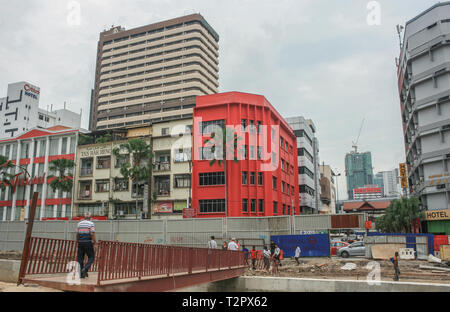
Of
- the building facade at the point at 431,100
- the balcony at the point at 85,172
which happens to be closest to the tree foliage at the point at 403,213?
the building facade at the point at 431,100

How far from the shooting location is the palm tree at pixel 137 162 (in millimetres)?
47156

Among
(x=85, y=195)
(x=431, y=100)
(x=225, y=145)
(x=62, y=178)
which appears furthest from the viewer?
(x=85, y=195)

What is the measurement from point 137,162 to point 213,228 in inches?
814

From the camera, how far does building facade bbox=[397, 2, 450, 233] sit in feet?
137

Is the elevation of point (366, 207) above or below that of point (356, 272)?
above

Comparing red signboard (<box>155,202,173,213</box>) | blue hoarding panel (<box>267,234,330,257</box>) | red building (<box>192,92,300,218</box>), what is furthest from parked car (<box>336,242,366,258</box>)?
red signboard (<box>155,202,173,213</box>)

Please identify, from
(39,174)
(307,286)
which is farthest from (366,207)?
(39,174)

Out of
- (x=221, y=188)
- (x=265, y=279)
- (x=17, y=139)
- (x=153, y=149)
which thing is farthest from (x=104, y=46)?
(x=265, y=279)

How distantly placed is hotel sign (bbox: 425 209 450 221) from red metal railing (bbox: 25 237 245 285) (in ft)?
113

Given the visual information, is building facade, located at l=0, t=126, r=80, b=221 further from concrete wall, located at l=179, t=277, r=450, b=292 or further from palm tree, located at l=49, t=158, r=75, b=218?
concrete wall, located at l=179, t=277, r=450, b=292

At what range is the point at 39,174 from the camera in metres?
58.4

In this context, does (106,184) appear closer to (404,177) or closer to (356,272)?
(356,272)

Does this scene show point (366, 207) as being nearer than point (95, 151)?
No
